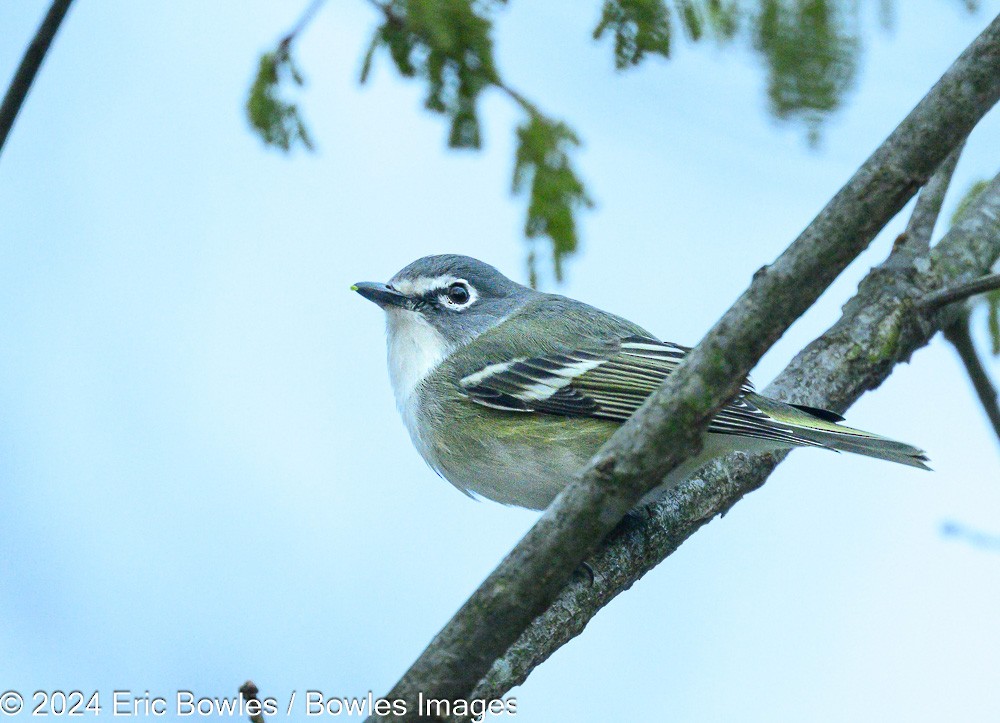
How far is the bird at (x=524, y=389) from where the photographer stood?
12.7 feet

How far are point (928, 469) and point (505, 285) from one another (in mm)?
2233

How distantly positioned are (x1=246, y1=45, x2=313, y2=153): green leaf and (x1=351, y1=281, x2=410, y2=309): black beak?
0.77 m

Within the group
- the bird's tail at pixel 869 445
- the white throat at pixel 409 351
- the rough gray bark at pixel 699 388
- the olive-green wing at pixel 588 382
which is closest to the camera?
the rough gray bark at pixel 699 388

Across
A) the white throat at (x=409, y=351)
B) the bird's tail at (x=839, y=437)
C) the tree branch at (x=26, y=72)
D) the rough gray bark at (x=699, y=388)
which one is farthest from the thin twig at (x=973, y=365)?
the tree branch at (x=26, y=72)

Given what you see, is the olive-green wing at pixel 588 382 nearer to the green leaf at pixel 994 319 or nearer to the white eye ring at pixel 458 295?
the white eye ring at pixel 458 295

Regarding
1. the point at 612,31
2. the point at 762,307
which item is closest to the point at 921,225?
the point at 612,31

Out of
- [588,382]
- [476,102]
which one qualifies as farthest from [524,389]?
[476,102]

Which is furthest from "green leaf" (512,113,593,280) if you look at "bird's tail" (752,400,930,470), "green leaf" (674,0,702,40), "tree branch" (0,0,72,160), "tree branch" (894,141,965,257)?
"tree branch" (894,141,965,257)

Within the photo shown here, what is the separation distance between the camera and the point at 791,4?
141 inches

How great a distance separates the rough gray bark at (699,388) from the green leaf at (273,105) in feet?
7.59

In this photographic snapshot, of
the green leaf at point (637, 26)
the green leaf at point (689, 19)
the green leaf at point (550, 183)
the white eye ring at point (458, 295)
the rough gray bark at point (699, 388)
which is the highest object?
the green leaf at point (689, 19)

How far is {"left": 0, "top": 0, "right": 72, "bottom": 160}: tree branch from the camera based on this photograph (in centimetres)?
254

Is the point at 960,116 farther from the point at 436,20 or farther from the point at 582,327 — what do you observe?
the point at 582,327

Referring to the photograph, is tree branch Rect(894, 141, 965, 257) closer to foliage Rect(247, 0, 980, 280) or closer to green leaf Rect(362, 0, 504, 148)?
foliage Rect(247, 0, 980, 280)
